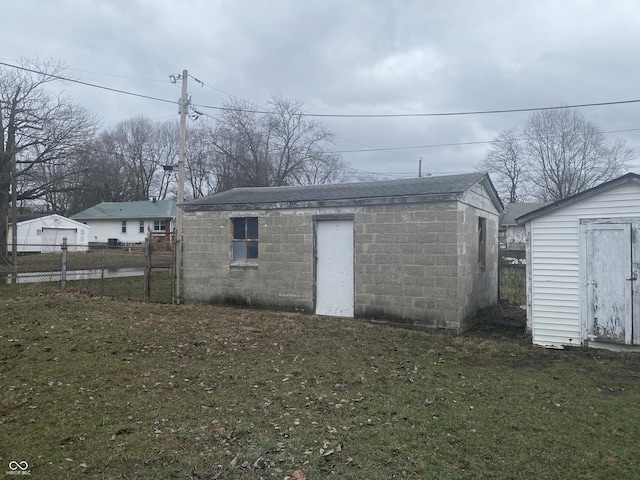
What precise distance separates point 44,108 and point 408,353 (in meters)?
17.5

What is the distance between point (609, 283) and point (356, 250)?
474 centimetres

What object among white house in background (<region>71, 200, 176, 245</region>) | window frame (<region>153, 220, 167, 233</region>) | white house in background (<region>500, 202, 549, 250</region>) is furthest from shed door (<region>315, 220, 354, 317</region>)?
window frame (<region>153, 220, 167, 233</region>)

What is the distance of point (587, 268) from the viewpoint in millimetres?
7383

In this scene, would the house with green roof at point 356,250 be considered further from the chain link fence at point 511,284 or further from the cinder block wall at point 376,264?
the chain link fence at point 511,284

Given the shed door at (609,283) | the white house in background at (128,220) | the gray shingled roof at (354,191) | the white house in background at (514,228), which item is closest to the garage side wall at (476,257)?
the gray shingled roof at (354,191)

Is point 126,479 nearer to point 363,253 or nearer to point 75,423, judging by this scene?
point 75,423

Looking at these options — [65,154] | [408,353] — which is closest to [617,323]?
[408,353]

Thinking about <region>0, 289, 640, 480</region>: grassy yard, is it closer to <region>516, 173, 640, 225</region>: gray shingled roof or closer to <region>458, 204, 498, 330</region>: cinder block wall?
<region>458, 204, 498, 330</region>: cinder block wall

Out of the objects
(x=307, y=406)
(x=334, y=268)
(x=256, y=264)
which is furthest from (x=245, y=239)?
(x=307, y=406)

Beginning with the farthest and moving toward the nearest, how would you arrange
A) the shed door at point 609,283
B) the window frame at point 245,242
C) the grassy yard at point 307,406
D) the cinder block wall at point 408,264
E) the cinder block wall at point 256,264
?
the window frame at point 245,242 → the cinder block wall at point 256,264 → the cinder block wall at point 408,264 → the shed door at point 609,283 → the grassy yard at point 307,406

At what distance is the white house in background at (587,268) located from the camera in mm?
7086

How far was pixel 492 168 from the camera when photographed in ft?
141

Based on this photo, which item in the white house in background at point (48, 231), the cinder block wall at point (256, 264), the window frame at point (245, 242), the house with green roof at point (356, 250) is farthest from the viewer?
the white house in background at point (48, 231)

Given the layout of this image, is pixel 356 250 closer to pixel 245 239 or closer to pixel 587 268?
pixel 245 239
